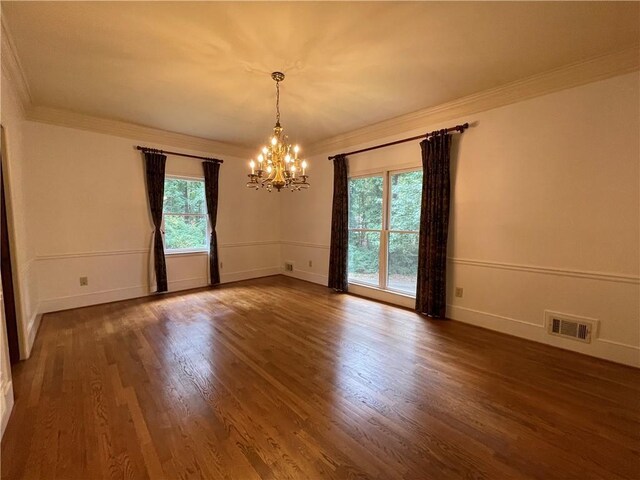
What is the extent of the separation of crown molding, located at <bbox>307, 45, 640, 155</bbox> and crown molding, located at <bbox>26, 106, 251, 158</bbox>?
2610 millimetres

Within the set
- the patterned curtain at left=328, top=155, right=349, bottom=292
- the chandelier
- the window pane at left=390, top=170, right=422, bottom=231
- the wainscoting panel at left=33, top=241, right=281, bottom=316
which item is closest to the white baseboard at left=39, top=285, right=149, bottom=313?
the wainscoting panel at left=33, top=241, right=281, bottom=316

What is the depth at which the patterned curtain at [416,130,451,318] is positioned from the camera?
12.0ft

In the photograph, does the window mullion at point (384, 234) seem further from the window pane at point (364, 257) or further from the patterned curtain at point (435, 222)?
the patterned curtain at point (435, 222)

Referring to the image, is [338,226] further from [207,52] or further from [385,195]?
[207,52]

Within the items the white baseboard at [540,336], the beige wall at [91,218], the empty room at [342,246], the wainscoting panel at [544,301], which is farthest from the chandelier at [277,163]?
the beige wall at [91,218]

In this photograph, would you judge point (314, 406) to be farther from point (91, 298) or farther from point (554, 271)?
point (91, 298)

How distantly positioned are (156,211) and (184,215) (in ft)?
1.83

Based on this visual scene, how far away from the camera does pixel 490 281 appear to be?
3410mm

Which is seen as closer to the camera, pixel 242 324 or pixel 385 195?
pixel 242 324

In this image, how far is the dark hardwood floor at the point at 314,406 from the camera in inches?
61.0

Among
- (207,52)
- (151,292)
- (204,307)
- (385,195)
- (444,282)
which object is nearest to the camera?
(207,52)

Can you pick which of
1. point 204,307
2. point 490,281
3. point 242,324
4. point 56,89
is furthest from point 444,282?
point 56,89

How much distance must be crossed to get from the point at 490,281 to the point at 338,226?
2482mm

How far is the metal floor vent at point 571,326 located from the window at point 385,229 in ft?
5.23
